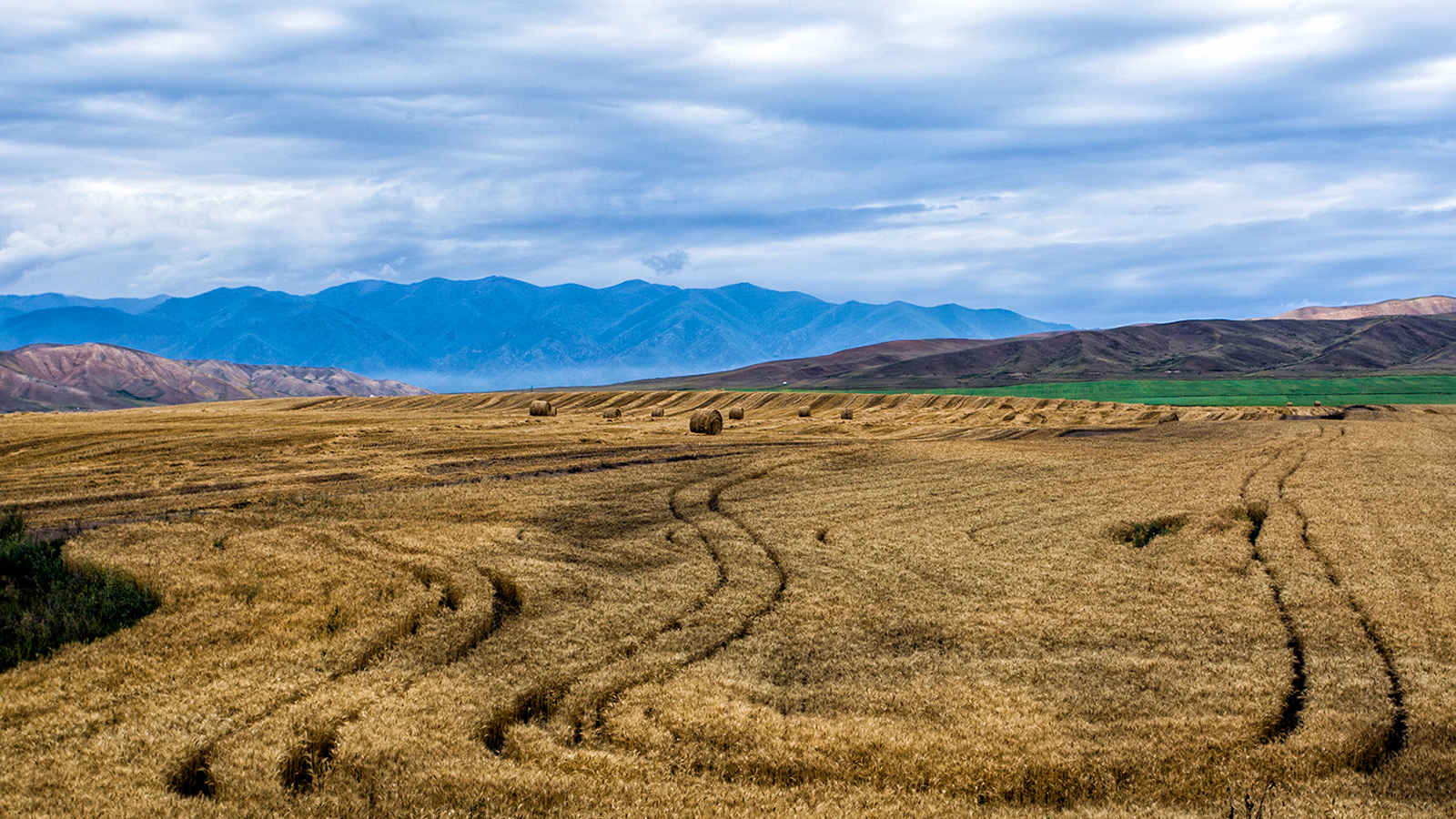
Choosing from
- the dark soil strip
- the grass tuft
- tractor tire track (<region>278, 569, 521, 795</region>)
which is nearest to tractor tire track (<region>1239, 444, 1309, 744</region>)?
the grass tuft

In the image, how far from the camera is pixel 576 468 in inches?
1361

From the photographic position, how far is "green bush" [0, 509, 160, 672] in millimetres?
13344

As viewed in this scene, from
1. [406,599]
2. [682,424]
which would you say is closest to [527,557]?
[406,599]

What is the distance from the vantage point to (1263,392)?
123 m

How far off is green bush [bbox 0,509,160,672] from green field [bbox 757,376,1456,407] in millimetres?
98734

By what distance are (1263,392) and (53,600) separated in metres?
135

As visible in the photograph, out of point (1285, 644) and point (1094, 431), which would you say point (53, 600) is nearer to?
point (1285, 644)

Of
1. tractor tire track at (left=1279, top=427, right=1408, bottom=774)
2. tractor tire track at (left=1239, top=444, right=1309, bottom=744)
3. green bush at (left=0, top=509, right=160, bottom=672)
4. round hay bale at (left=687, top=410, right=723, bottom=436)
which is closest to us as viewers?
tractor tire track at (left=1279, top=427, right=1408, bottom=774)

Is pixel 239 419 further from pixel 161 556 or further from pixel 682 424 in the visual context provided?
pixel 161 556

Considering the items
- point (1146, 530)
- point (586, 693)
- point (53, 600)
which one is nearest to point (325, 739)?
point (586, 693)

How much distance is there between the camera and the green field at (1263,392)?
105 m

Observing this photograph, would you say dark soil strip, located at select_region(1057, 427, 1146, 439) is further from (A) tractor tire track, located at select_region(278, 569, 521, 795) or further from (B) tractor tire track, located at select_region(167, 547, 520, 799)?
(A) tractor tire track, located at select_region(278, 569, 521, 795)

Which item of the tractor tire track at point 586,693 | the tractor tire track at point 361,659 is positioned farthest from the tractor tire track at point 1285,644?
the tractor tire track at point 361,659

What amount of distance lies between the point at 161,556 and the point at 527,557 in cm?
674
